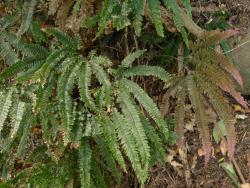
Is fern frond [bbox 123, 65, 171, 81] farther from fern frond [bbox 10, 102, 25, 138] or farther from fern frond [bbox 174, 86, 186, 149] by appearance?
fern frond [bbox 10, 102, 25, 138]

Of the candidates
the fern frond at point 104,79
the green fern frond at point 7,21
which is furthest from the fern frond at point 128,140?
the green fern frond at point 7,21

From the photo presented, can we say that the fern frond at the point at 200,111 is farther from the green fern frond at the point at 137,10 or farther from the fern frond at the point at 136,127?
the green fern frond at the point at 137,10

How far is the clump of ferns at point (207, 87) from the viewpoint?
2617 mm

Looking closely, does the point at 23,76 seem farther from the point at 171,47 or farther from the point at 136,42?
the point at 171,47

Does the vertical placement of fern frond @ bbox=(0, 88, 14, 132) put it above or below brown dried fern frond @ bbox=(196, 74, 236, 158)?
above

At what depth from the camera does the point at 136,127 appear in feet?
8.18

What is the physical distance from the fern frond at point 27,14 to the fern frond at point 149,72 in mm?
753

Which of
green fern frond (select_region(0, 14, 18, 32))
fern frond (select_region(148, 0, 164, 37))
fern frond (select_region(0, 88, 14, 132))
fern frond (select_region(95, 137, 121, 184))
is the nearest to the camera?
fern frond (select_region(148, 0, 164, 37))

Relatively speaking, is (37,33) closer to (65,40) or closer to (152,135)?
(65,40)

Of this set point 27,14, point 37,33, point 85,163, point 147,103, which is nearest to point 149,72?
point 147,103

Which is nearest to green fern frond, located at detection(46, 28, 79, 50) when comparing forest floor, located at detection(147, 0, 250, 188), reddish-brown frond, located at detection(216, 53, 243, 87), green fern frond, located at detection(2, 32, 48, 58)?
green fern frond, located at detection(2, 32, 48, 58)

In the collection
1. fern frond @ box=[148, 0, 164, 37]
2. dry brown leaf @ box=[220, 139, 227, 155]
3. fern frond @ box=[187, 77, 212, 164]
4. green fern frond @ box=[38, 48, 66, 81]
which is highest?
fern frond @ box=[148, 0, 164, 37]

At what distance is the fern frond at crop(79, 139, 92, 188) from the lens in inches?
103

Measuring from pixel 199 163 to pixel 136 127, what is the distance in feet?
3.51
